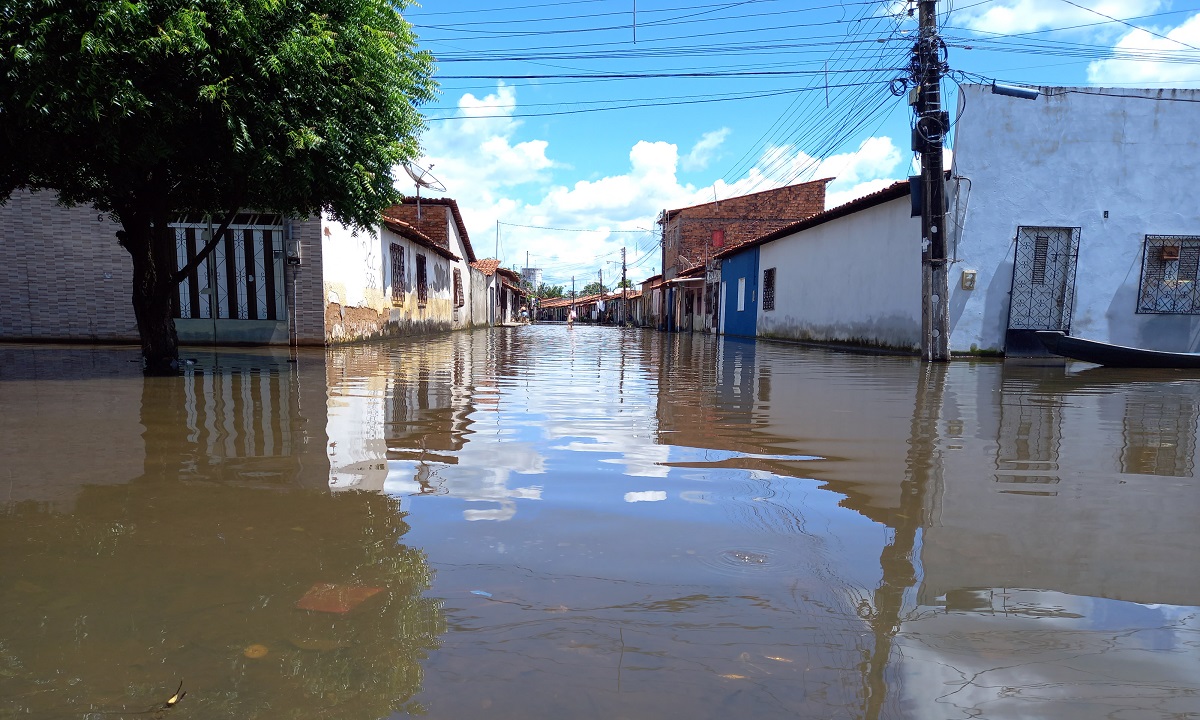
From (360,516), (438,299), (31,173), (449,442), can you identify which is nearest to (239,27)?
(31,173)

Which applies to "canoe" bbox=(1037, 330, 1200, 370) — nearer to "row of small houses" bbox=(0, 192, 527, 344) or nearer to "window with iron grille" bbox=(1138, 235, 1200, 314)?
"window with iron grille" bbox=(1138, 235, 1200, 314)

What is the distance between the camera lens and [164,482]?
3205mm

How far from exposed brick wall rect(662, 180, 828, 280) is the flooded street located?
30.6 meters

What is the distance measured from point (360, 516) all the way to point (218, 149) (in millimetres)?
6113

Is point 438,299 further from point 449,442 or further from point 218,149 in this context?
point 449,442

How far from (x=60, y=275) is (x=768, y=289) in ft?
61.7

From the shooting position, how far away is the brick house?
3369cm

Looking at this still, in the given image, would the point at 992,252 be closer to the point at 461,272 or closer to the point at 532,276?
the point at 461,272

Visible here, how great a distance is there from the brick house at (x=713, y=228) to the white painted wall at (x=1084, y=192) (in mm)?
19210

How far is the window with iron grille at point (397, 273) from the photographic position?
709 inches

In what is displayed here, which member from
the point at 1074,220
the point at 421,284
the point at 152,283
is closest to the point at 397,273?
the point at 421,284

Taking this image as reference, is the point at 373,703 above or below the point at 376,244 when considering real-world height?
below

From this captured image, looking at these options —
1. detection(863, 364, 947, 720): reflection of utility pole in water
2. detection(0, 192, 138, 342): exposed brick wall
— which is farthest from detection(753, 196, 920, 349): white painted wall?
detection(0, 192, 138, 342): exposed brick wall

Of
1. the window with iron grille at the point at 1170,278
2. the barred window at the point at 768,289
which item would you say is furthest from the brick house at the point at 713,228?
the window with iron grille at the point at 1170,278
